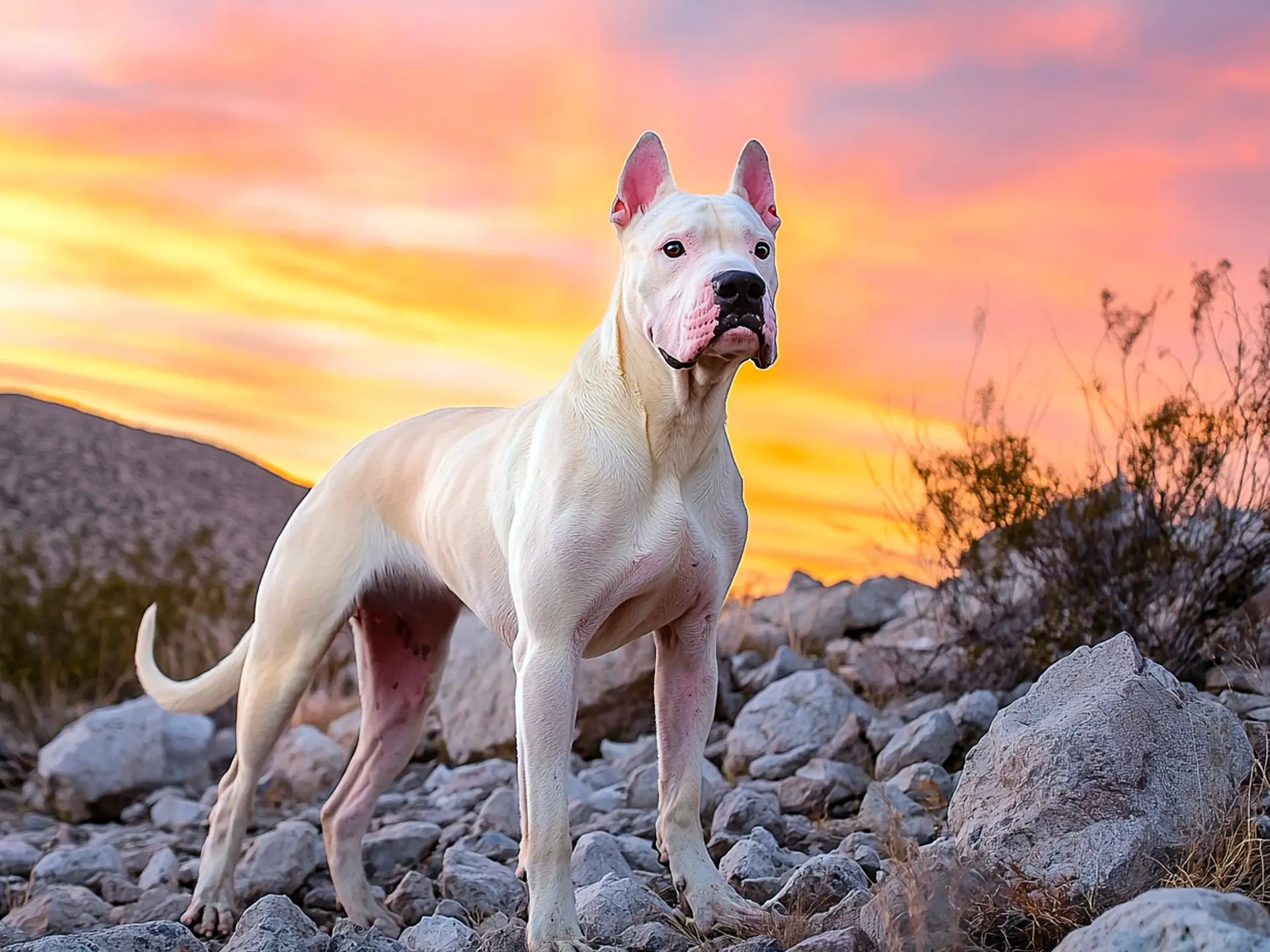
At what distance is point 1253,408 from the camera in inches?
275

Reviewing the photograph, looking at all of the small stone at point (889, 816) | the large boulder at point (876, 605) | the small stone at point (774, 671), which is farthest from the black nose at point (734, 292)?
the large boulder at point (876, 605)

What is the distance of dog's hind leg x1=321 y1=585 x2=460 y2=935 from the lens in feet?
18.2

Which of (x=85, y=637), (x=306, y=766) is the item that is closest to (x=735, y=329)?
(x=306, y=766)

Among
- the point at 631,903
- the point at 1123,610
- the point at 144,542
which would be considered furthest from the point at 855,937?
the point at 144,542

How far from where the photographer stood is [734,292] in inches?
148

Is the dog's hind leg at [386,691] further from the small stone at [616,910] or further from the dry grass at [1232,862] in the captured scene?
the dry grass at [1232,862]

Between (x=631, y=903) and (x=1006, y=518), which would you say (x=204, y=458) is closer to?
(x=1006, y=518)

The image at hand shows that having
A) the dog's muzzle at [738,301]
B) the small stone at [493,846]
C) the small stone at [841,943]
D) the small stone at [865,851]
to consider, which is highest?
the dog's muzzle at [738,301]

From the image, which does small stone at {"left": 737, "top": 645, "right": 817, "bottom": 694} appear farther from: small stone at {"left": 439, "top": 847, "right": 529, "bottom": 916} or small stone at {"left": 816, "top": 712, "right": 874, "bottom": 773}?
small stone at {"left": 439, "top": 847, "right": 529, "bottom": 916}

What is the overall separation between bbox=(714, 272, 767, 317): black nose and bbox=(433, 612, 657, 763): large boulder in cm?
429

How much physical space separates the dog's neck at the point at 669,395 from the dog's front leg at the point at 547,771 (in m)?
0.66

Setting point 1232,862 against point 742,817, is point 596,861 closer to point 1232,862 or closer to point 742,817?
point 742,817

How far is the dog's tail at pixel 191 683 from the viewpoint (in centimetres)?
590

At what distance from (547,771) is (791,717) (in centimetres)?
334
